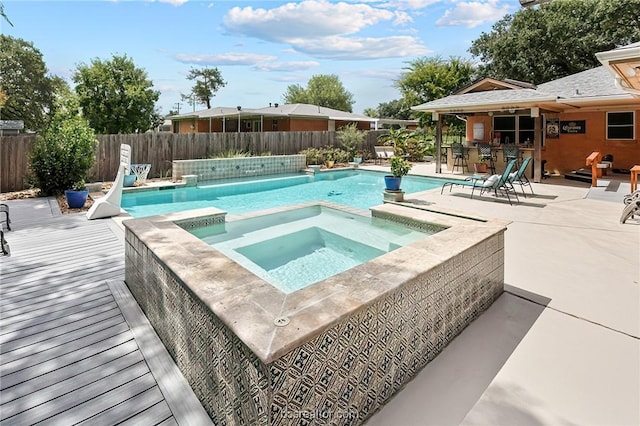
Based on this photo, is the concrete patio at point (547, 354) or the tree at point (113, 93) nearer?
the concrete patio at point (547, 354)

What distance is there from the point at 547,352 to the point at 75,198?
8.63 meters

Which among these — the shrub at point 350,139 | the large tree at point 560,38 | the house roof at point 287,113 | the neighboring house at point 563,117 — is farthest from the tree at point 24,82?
the large tree at point 560,38

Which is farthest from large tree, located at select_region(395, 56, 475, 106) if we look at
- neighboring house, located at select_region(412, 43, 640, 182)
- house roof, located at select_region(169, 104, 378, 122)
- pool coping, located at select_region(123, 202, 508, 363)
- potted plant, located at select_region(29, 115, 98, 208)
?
pool coping, located at select_region(123, 202, 508, 363)

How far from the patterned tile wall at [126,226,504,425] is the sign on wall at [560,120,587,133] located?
42.3ft

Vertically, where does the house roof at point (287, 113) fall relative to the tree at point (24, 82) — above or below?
below

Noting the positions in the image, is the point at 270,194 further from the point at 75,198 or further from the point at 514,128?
the point at 514,128

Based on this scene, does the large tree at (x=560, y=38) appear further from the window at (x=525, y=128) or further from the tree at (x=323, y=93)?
the tree at (x=323, y=93)

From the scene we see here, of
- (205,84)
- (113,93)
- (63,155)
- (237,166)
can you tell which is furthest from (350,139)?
(205,84)

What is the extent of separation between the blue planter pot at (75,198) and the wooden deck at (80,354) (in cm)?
358

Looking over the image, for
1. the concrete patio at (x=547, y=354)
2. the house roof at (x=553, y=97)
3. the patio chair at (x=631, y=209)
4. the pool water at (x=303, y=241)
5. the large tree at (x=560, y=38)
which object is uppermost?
the large tree at (x=560, y=38)

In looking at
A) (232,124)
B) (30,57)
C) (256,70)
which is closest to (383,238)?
(232,124)

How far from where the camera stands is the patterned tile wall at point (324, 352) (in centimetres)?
167

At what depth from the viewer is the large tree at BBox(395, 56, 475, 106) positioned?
24188 millimetres

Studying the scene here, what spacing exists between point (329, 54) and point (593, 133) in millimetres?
21323
